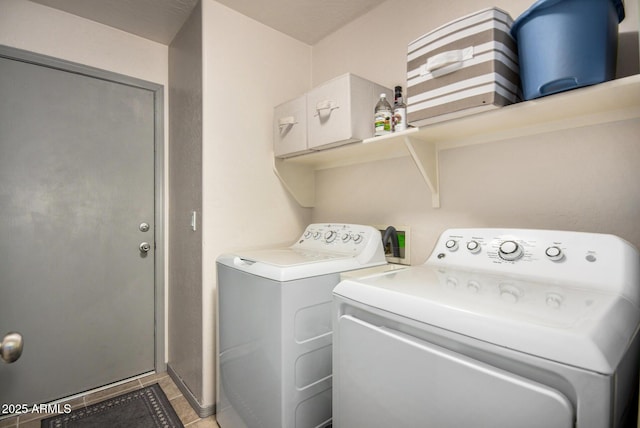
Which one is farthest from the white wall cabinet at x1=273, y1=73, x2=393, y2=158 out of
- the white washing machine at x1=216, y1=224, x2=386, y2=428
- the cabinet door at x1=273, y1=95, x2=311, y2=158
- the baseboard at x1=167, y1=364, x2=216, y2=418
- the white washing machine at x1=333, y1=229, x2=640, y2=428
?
the baseboard at x1=167, y1=364, x2=216, y2=418

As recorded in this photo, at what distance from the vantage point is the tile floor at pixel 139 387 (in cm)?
175

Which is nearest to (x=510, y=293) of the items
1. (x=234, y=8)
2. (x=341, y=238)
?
(x=341, y=238)

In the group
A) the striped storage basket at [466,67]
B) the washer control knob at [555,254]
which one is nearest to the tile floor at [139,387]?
the washer control knob at [555,254]

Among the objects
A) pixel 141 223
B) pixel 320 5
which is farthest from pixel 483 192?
pixel 141 223

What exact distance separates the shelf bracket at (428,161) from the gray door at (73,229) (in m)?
1.89

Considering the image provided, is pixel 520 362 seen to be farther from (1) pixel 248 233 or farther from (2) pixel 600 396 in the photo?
(1) pixel 248 233

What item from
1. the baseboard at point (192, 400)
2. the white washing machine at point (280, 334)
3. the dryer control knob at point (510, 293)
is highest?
the dryer control knob at point (510, 293)

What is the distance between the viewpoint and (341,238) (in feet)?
5.64

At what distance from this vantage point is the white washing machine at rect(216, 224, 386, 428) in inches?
47.8

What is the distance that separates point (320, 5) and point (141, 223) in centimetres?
192

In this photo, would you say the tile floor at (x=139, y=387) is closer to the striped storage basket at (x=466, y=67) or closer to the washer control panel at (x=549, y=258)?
the washer control panel at (x=549, y=258)

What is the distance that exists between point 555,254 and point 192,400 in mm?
2071

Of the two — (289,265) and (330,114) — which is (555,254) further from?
(330,114)

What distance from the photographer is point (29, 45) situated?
6.09ft
